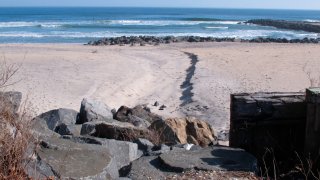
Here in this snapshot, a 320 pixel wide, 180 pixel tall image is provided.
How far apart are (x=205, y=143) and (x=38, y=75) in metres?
9.73

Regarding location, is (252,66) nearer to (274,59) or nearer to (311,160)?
(274,59)

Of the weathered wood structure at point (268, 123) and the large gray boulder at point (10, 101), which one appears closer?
the large gray boulder at point (10, 101)

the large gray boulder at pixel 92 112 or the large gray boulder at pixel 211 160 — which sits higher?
the large gray boulder at pixel 211 160

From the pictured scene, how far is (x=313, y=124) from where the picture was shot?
468 centimetres

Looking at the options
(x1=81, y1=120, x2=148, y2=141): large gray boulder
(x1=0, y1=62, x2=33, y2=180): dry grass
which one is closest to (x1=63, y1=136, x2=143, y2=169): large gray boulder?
(x1=81, y1=120, x2=148, y2=141): large gray boulder

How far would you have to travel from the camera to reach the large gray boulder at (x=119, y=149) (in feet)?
15.5

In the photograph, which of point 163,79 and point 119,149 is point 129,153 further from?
point 163,79

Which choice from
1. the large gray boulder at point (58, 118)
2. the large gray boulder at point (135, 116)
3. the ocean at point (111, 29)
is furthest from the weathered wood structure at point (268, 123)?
the ocean at point (111, 29)

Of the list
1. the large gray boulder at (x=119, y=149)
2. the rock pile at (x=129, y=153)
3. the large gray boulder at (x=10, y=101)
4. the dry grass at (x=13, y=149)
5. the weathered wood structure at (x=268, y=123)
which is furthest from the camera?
the weathered wood structure at (x=268, y=123)

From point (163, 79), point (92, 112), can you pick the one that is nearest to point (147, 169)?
point (92, 112)

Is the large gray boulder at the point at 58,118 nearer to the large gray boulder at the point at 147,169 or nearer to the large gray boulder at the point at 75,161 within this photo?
the large gray boulder at the point at 75,161

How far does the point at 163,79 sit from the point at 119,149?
403 inches

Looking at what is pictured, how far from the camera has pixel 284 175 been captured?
15.3 feet

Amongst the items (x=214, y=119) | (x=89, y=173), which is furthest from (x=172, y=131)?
(x=214, y=119)
